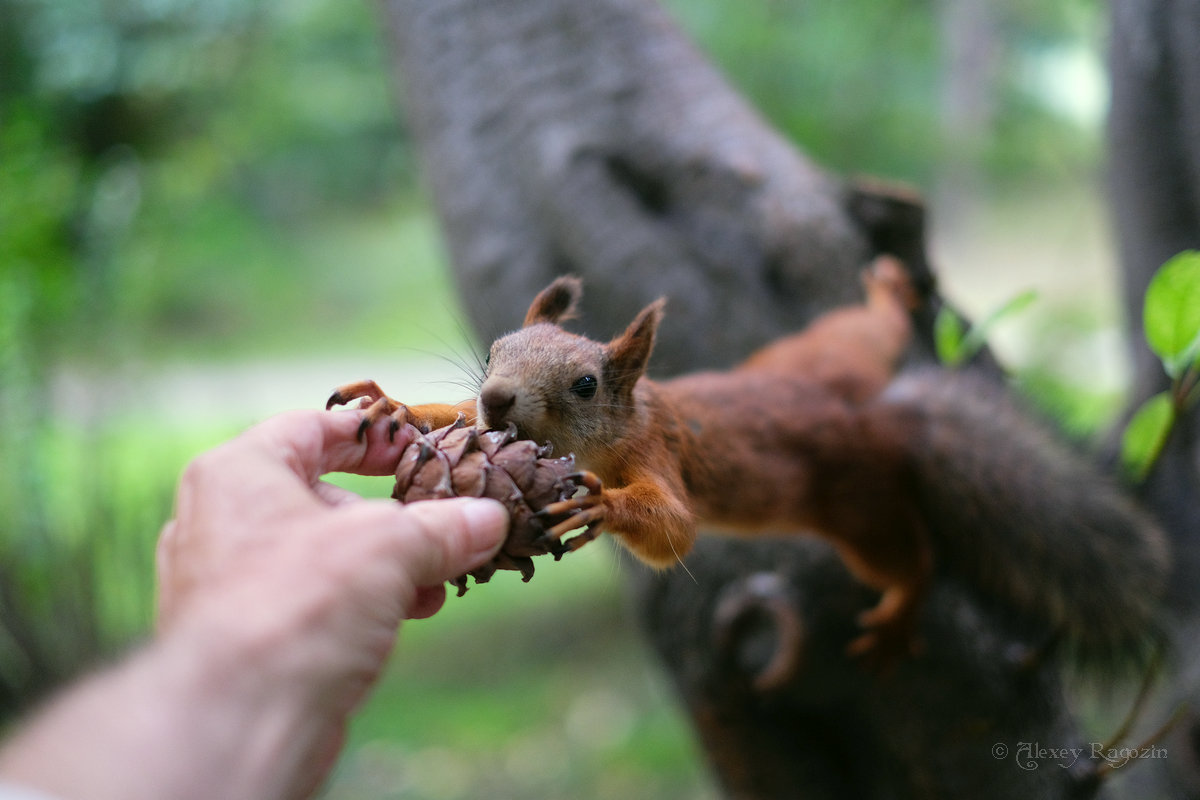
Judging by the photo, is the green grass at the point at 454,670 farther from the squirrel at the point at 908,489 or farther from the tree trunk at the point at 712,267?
the squirrel at the point at 908,489

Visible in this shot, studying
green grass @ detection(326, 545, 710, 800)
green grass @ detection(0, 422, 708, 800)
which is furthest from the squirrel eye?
green grass @ detection(326, 545, 710, 800)

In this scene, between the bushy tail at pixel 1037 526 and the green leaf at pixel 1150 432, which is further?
the bushy tail at pixel 1037 526

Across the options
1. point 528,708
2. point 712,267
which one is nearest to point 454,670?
point 528,708

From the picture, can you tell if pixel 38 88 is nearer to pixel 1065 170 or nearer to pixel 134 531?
pixel 134 531

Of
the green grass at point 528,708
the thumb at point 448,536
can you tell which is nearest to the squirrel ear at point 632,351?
the thumb at point 448,536

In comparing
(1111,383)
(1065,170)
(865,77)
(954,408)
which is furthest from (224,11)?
(1111,383)

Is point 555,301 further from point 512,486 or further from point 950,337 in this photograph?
point 950,337

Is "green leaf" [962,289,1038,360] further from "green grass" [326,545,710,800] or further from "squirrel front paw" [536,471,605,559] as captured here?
"green grass" [326,545,710,800]
